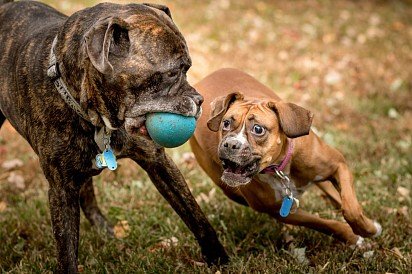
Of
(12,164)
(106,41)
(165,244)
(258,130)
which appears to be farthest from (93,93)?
(12,164)

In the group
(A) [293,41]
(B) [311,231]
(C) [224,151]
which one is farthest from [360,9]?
(C) [224,151]

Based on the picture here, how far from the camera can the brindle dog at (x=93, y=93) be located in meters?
3.60

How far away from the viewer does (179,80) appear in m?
3.67

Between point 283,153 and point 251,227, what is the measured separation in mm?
901

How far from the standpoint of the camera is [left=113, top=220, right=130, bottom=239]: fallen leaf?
17.5ft

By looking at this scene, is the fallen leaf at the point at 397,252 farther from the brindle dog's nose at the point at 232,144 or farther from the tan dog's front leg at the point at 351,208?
the brindle dog's nose at the point at 232,144

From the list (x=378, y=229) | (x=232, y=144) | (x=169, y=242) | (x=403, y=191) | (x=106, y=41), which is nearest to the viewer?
(x=106, y=41)

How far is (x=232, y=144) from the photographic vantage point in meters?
4.15

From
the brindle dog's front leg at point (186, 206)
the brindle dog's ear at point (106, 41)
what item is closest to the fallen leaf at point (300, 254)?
the brindle dog's front leg at point (186, 206)

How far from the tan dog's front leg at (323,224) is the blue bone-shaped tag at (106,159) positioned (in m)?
1.40

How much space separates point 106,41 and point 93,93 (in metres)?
0.42

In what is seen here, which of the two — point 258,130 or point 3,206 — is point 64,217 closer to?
point 258,130

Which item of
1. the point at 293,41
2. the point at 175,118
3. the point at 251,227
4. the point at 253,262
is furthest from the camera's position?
the point at 293,41

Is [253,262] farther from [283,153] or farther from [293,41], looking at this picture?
[293,41]
